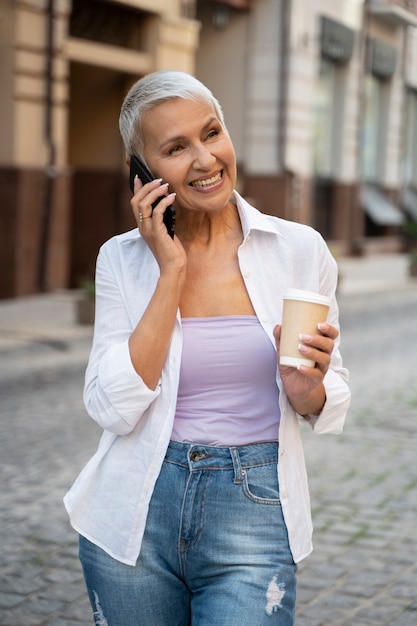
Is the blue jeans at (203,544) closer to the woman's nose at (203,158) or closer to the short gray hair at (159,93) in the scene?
the woman's nose at (203,158)

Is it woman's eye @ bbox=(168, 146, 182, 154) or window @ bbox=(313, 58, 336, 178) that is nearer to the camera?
woman's eye @ bbox=(168, 146, 182, 154)

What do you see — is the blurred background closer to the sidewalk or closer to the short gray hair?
the sidewalk

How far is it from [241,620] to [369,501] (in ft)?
13.9

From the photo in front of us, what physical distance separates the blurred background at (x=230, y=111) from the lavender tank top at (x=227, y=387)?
1423 cm

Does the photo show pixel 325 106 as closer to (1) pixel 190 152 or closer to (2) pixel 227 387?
(1) pixel 190 152

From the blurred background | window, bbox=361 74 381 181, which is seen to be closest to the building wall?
the blurred background

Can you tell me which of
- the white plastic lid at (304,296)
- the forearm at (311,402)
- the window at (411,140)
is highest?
the window at (411,140)

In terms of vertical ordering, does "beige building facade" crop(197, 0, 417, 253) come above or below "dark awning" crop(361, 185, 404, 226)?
above

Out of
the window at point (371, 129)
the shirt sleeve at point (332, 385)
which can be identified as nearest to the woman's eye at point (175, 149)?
the shirt sleeve at point (332, 385)

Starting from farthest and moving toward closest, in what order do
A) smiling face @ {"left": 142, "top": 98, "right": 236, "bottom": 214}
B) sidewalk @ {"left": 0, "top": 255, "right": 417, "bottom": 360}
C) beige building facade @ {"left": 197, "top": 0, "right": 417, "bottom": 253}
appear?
1. beige building facade @ {"left": 197, "top": 0, "right": 417, "bottom": 253}
2. sidewalk @ {"left": 0, "top": 255, "right": 417, "bottom": 360}
3. smiling face @ {"left": 142, "top": 98, "right": 236, "bottom": 214}

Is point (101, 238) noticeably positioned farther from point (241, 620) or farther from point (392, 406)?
point (241, 620)

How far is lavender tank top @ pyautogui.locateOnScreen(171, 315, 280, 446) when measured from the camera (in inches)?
102

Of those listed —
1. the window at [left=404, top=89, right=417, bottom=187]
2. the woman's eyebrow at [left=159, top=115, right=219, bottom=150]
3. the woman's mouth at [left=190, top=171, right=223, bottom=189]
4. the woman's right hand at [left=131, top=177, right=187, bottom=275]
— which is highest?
the window at [left=404, top=89, right=417, bottom=187]

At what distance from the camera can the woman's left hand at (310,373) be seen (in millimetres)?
2441
